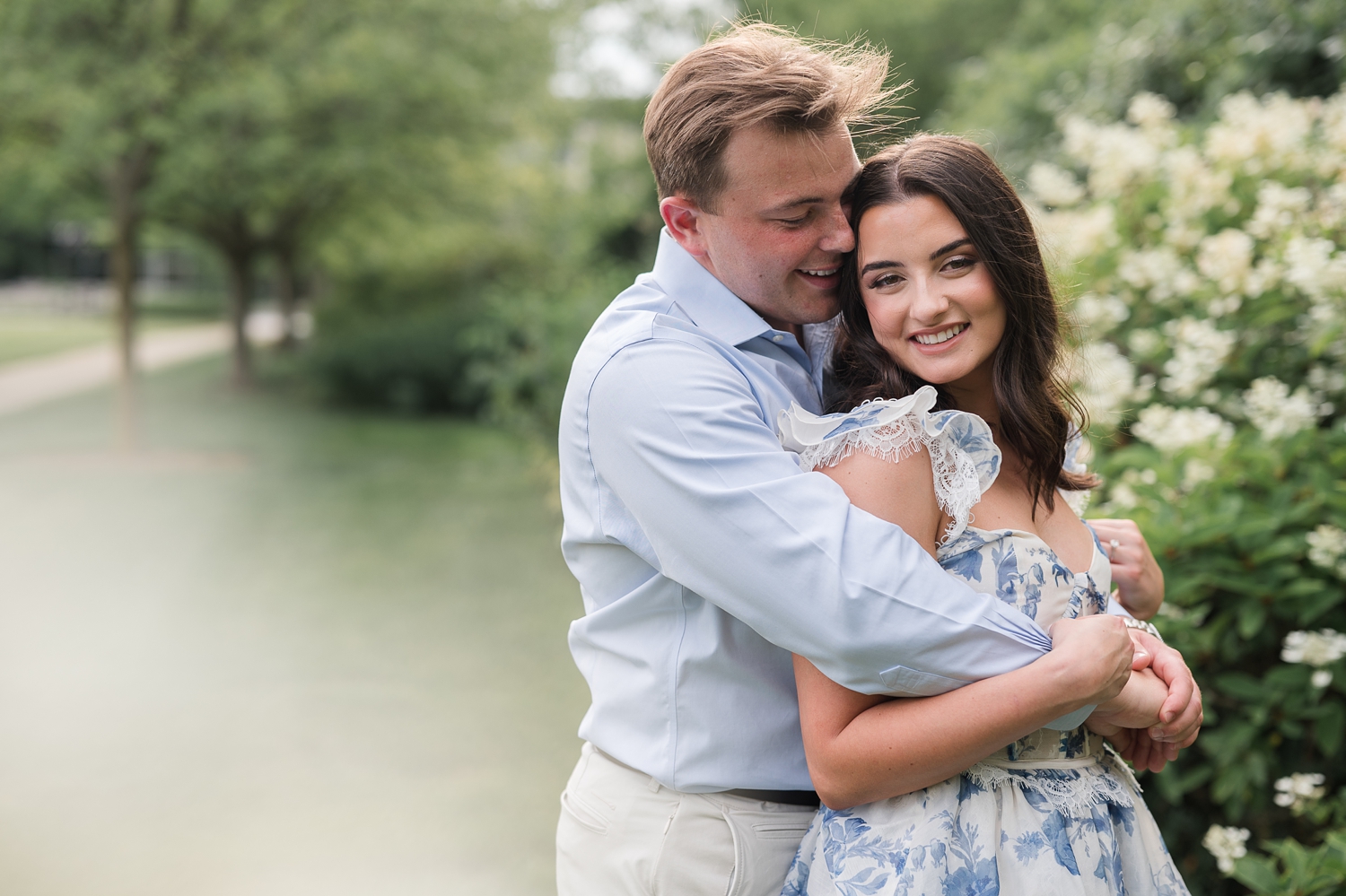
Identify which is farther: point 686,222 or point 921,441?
point 686,222

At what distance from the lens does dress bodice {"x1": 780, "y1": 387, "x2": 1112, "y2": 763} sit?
1744 mm

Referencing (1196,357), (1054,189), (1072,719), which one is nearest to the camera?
(1072,719)

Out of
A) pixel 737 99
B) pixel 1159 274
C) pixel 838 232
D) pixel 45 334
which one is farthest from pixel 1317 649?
pixel 45 334

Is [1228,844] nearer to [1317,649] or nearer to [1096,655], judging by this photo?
[1317,649]

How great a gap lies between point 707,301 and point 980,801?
96 cm

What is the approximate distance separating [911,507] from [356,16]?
13991mm

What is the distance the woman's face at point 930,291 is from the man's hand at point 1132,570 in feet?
1.96

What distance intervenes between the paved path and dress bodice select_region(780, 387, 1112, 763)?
20465 mm

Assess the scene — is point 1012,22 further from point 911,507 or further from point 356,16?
point 911,507

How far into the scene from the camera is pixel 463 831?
16.5 feet

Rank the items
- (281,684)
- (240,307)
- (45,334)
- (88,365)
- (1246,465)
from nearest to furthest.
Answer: (1246,465), (281,684), (240,307), (88,365), (45,334)

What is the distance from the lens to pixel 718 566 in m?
1.65

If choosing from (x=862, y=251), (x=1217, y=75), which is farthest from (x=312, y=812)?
(x=1217, y=75)

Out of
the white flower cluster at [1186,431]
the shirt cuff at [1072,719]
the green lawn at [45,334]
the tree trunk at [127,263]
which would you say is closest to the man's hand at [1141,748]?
the shirt cuff at [1072,719]
